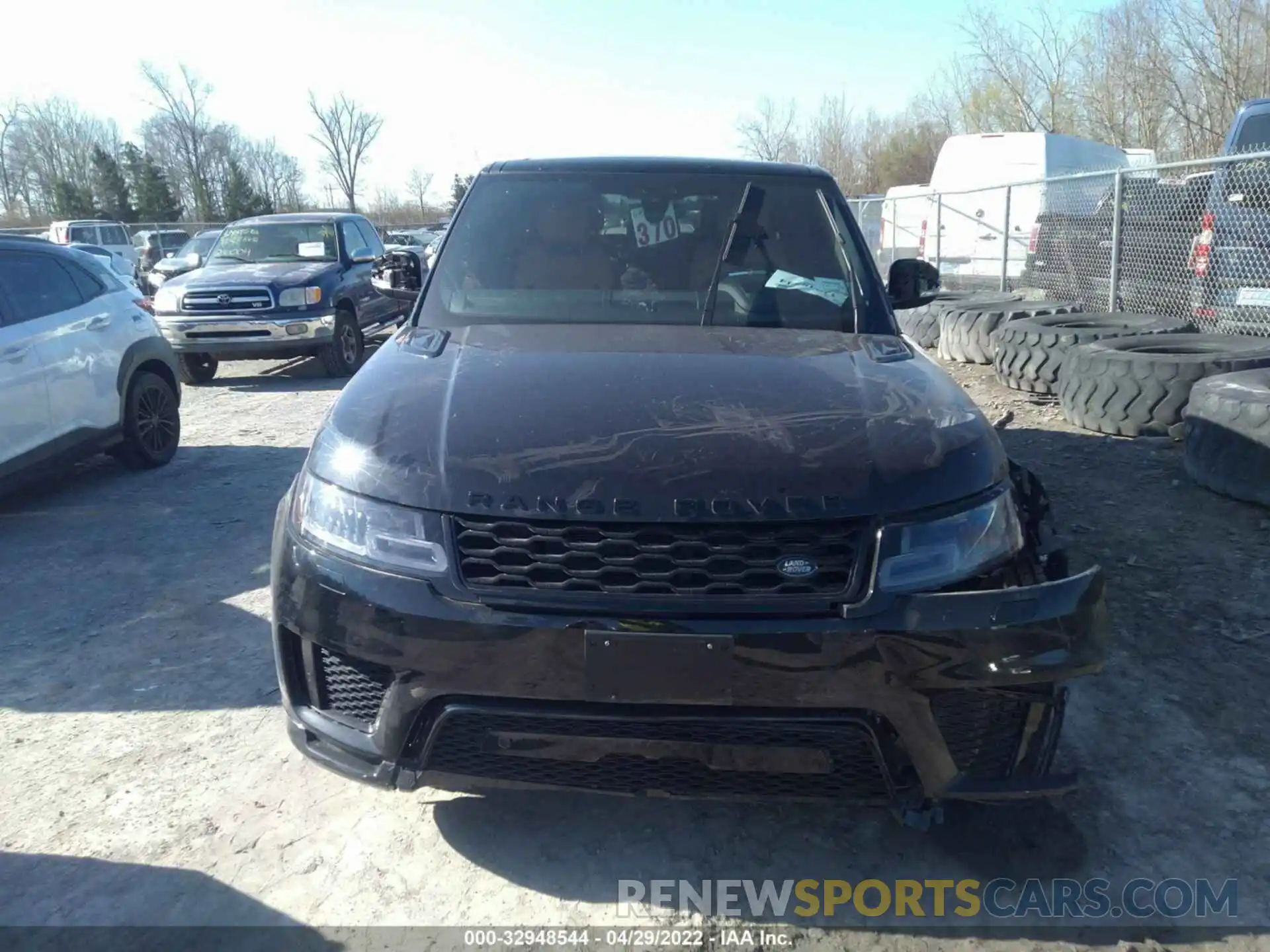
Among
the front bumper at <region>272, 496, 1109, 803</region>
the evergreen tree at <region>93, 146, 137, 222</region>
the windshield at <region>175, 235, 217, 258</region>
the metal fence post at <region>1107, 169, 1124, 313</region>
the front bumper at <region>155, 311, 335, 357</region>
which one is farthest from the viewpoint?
the evergreen tree at <region>93, 146, 137, 222</region>

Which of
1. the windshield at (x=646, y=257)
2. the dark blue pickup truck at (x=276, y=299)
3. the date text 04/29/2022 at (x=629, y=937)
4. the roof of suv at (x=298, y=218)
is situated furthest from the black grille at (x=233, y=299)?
the date text 04/29/2022 at (x=629, y=937)

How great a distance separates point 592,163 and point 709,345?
1.24 meters

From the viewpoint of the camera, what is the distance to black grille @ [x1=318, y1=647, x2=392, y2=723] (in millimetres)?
2246

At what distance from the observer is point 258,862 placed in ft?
8.36

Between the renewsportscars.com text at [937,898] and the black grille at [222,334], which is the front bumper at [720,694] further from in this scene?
the black grille at [222,334]

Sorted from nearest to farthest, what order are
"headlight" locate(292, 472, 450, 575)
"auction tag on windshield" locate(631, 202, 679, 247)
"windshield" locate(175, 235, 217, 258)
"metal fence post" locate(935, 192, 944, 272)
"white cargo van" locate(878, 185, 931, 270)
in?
1. "headlight" locate(292, 472, 450, 575)
2. "auction tag on windshield" locate(631, 202, 679, 247)
3. "metal fence post" locate(935, 192, 944, 272)
4. "windshield" locate(175, 235, 217, 258)
5. "white cargo van" locate(878, 185, 931, 270)

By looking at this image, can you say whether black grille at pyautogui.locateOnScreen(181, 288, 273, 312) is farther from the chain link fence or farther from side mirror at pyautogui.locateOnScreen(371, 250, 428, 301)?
the chain link fence

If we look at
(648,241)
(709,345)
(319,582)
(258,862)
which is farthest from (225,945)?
(648,241)

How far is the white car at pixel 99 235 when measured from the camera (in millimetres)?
26031

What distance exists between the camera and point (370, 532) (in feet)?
7.38

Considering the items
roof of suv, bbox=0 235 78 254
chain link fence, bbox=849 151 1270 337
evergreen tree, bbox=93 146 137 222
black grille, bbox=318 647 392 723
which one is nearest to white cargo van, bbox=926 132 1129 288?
chain link fence, bbox=849 151 1270 337

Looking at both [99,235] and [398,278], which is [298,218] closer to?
[398,278]

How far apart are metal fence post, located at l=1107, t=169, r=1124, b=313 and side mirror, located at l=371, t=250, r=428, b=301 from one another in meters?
7.11

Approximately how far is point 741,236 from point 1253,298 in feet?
20.1
